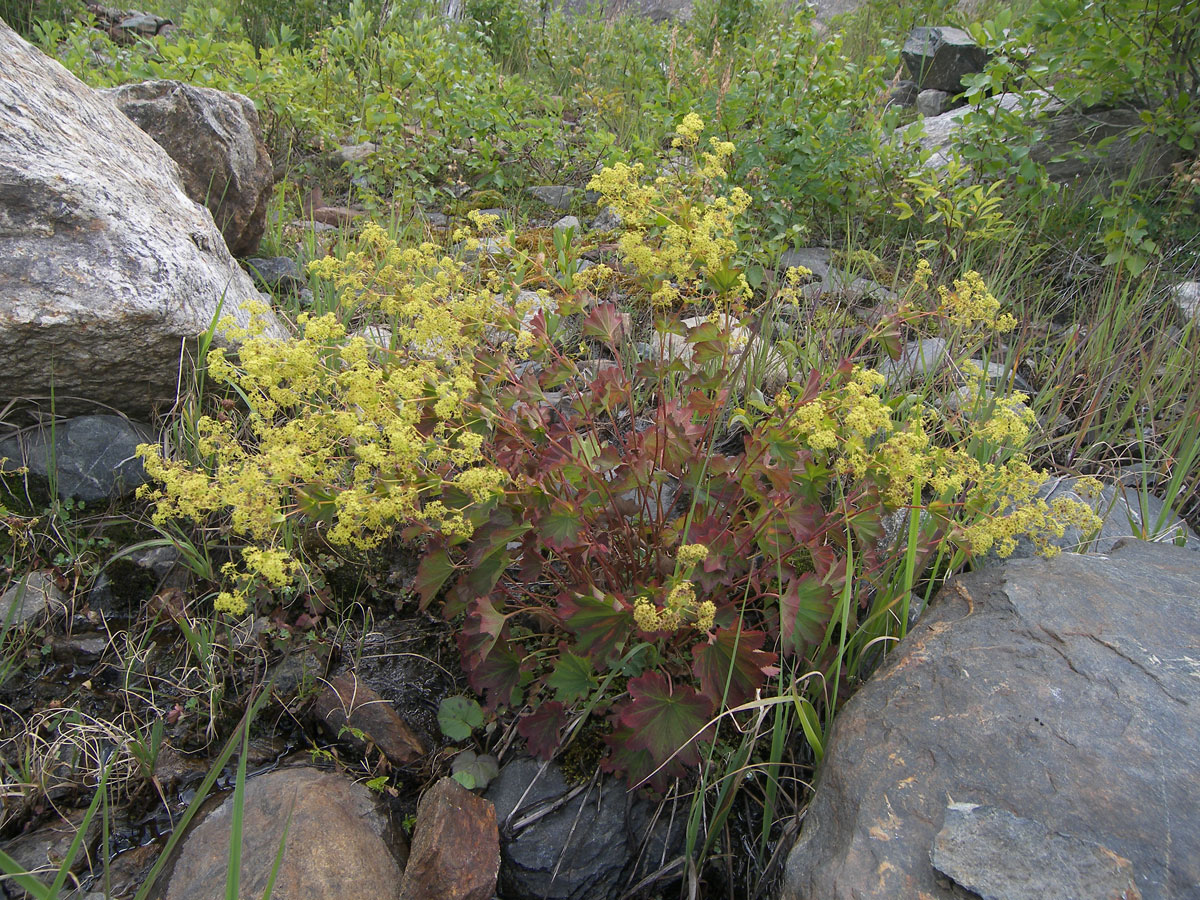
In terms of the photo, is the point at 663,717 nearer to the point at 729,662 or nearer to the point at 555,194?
the point at 729,662

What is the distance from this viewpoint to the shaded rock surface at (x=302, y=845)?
1771mm

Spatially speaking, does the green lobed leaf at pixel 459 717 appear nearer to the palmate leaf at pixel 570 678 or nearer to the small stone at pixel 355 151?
the palmate leaf at pixel 570 678

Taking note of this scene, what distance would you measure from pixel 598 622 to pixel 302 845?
0.91 metres

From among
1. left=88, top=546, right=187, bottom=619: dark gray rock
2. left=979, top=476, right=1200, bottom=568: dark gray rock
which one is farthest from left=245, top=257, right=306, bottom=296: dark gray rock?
left=979, top=476, right=1200, bottom=568: dark gray rock

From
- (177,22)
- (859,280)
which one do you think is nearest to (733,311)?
(859,280)

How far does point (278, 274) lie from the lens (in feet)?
12.7

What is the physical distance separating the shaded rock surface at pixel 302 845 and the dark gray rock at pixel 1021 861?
1322mm

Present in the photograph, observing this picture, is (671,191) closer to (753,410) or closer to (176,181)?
(753,410)

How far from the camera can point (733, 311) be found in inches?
84.6

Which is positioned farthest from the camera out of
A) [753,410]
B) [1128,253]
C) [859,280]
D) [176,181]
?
[859,280]

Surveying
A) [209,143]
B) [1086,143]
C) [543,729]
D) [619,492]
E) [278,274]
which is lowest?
[543,729]

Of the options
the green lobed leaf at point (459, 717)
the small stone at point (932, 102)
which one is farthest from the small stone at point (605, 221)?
the small stone at point (932, 102)

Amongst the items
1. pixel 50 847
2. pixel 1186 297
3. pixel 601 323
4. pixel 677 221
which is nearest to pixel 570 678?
pixel 601 323

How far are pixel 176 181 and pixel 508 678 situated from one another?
2790 millimetres
